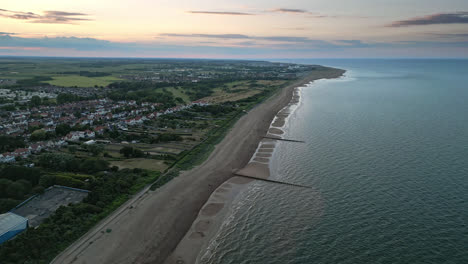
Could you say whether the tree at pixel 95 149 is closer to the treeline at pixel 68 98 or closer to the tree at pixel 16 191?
the tree at pixel 16 191

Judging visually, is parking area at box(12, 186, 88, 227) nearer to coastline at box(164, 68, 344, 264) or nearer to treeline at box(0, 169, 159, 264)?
treeline at box(0, 169, 159, 264)


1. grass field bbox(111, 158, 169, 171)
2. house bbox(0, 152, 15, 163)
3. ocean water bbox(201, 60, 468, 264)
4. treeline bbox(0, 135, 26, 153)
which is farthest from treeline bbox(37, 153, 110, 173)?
ocean water bbox(201, 60, 468, 264)

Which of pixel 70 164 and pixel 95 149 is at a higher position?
pixel 95 149

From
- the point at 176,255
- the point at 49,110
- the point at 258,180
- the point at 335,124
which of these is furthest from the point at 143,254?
the point at 49,110

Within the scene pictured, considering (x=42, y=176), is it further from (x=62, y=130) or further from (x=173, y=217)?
(x=62, y=130)

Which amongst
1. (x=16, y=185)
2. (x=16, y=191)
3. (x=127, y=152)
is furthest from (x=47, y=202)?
(x=127, y=152)

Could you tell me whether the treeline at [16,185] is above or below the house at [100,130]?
below

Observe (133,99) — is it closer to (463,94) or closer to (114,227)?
(114,227)

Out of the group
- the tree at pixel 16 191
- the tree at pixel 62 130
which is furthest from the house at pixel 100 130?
the tree at pixel 16 191
